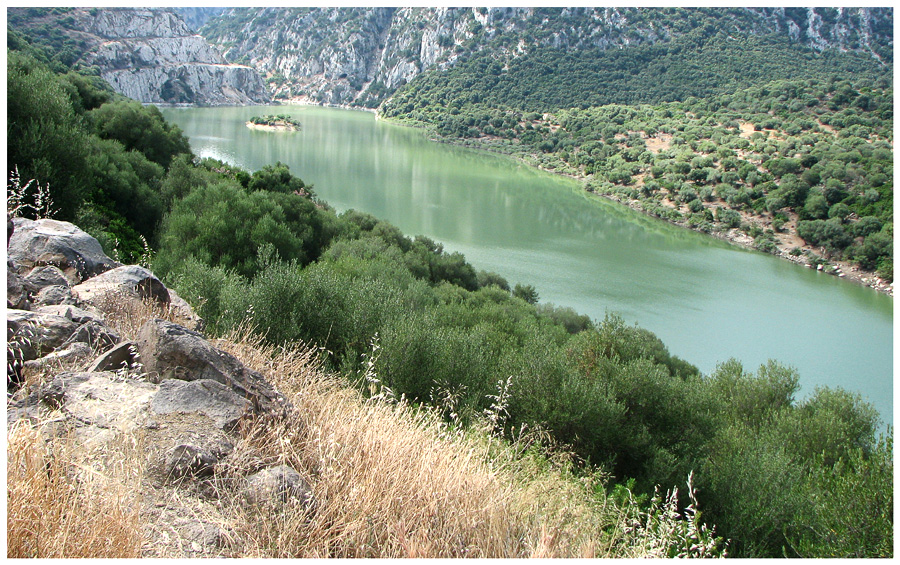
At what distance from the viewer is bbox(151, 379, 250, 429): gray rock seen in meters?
2.59

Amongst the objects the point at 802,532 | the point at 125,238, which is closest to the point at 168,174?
the point at 125,238

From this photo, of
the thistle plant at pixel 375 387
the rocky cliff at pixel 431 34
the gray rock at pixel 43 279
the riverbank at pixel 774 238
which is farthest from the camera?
the rocky cliff at pixel 431 34

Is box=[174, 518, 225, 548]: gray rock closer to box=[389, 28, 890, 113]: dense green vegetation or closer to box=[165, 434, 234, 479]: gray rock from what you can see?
box=[165, 434, 234, 479]: gray rock

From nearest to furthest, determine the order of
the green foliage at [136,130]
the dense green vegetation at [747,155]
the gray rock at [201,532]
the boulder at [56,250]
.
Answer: the gray rock at [201,532] → the boulder at [56,250] → the green foliage at [136,130] → the dense green vegetation at [747,155]

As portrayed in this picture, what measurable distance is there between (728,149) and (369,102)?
66839mm

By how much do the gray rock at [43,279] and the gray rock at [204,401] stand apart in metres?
2.16

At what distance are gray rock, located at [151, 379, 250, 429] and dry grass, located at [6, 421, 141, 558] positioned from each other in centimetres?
37

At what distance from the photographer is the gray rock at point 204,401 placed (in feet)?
8.50

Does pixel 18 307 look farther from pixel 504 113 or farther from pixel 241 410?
pixel 504 113

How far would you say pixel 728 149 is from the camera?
124ft

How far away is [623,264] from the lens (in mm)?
23094

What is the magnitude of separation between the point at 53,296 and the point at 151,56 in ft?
252

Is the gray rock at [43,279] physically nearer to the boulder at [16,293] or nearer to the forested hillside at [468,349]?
the boulder at [16,293]

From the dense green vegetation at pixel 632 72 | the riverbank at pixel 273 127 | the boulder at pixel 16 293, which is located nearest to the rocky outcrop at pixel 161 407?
the boulder at pixel 16 293
